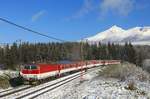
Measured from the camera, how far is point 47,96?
3134cm

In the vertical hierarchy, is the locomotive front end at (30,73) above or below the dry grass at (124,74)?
above

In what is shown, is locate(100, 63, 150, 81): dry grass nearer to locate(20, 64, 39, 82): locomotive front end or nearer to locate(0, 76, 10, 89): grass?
locate(20, 64, 39, 82): locomotive front end

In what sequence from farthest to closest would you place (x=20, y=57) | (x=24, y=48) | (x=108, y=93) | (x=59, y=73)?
(x=24, y=48)
(x=20, y=57)
(x=59, y=73)
(x=108, y=93)

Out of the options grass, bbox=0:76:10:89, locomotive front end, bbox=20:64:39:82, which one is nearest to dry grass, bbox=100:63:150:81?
locomotive front end, bbox=20:64:39:82

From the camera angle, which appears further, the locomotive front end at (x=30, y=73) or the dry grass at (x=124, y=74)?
the dry grass at (x=124, y=74)

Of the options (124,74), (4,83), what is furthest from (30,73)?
(124,74)

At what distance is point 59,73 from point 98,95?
31.5 meters

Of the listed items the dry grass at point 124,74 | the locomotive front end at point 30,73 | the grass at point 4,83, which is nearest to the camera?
the grass at point 4,83

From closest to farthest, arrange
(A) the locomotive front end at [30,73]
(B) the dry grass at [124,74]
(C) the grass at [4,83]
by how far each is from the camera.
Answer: (C) the grass at [4,83] → (A) the locomotive front end at [30,73] → (B) the dry grass at [124,74]

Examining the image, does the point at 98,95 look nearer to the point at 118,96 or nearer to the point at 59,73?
the point at 118,96

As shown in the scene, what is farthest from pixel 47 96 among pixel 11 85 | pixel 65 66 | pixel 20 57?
pixel 20 57

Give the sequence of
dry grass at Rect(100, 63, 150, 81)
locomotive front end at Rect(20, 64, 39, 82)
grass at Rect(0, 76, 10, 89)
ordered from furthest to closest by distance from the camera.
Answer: dry grass at Rect(100, 63, 150, 81) → locomotive front end at Rect(20, 64, 39, 82) → grass at Rect(0, 76, 10, 89)

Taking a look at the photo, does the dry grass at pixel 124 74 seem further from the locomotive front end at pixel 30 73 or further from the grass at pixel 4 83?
the grass at pixel 4 83

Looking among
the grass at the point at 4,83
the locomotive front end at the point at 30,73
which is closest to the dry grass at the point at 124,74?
the locomotive front end at the point at 30,73
